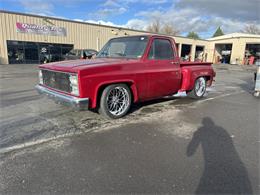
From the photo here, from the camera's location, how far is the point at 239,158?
3104 millimetres

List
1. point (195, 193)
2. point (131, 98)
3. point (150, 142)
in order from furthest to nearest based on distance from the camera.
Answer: point (131, 98) < point (150, 142) < point (195, 193)

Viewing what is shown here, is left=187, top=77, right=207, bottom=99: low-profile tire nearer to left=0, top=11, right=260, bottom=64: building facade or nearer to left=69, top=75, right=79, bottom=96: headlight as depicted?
left=69, top=75, right=79, bottom=96: headlight

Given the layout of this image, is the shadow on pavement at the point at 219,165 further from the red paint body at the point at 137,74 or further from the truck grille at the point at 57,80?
the truck grille at the point at 57,80

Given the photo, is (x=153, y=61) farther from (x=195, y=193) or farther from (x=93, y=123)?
(x=195, y=193)

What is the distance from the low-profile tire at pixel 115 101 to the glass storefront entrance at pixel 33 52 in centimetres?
1795

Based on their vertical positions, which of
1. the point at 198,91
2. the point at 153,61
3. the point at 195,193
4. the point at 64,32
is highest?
the point at 64,32

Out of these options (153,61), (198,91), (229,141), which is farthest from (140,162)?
(198,91)

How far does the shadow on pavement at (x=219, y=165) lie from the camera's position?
2.41 metres

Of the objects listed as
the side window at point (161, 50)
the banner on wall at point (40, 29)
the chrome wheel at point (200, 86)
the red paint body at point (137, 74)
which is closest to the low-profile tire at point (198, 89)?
the chrome wheel at point (200, 86)

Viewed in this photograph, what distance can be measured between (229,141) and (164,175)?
5.74 ft

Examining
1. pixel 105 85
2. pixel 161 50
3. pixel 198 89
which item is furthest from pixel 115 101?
pixel 198 89

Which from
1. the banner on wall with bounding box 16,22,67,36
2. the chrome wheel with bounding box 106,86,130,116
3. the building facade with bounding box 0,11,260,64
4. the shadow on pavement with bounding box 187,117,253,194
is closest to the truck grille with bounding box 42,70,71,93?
the chrome wheel with bounding box 106,86,130,116

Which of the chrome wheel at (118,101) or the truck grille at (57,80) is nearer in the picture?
the truck grille at (57,80)

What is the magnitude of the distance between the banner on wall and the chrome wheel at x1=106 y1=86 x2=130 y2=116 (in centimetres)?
1919
